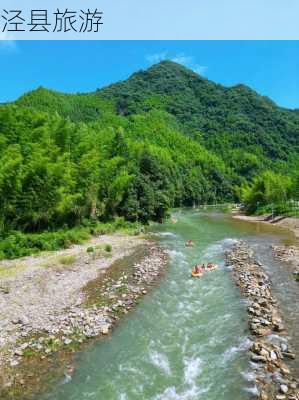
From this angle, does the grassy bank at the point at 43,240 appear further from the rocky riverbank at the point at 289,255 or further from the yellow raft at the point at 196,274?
the rocky riverbank at the point at 289,255

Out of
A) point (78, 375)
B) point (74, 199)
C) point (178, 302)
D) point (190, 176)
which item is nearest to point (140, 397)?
point (78, 375)

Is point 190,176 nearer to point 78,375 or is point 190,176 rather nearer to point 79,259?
point 79,259

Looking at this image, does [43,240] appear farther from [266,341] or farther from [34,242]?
[266,341]

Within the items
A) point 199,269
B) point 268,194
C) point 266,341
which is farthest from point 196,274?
point 268,194

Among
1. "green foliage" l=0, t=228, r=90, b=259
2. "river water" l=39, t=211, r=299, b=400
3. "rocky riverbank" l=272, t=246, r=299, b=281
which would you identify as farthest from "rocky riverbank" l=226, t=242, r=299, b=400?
"green foliage" l=0, t=228, r=90, b=259

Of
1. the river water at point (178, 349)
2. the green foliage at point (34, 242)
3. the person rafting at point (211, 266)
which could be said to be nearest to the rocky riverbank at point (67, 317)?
the river water at point (178, 349)

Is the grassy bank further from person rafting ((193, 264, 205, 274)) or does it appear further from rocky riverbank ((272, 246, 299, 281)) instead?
rocky riverbank ((272, 246, 299, 281))
